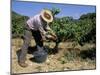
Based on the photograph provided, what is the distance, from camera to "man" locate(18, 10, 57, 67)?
3.07m

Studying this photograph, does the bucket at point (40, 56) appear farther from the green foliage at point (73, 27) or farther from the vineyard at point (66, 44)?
the green foliage at point (73, 27)

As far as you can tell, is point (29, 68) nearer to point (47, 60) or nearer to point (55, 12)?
point (47, 60)

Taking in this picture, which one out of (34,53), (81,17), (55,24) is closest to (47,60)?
(34,53)

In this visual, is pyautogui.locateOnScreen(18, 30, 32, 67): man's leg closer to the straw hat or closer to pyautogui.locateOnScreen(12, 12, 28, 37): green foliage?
pyautogui.locateOnScreen(12, 12, 28, 37): green foliage

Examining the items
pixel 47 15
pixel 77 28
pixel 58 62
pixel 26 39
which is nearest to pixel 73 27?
pixel 77 28

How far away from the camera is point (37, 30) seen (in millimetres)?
3135

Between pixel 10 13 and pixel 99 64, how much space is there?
139 centimetres

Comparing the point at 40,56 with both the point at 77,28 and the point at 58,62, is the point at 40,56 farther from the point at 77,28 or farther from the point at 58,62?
the point at 77,28

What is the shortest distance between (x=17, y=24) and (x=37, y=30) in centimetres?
26

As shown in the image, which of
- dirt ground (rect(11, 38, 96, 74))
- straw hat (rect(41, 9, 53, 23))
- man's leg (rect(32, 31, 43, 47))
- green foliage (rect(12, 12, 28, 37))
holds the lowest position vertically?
dirt ground (rect(11, 38, 96, 74))

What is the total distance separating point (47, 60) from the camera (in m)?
3.19

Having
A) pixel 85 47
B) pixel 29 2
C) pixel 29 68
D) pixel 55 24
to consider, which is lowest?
pixel 29 68

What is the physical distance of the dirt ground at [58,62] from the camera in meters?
3.03

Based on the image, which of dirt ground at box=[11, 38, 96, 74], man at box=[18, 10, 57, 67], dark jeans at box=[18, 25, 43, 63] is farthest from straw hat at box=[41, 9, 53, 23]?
dirt ground at box=[11, 38, 96, 74]
